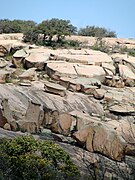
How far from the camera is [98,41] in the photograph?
34.8 metres

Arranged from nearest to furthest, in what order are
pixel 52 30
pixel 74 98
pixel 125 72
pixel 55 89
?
pixel 74 98, pixel 55 89, pixel 125 72, pixel 52 30

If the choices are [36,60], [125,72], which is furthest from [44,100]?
[125,72]

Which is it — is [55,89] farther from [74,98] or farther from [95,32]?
[95,32]

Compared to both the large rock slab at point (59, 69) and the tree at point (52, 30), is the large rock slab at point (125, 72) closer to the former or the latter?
the large rock slab at point (59, 69)

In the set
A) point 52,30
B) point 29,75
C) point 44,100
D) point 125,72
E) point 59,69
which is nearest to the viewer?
point 44,100

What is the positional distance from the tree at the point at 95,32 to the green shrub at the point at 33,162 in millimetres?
32159

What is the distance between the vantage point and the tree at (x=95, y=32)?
41.3 meters

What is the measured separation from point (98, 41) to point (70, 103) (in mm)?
16572

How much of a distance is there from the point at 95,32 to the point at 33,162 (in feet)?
113

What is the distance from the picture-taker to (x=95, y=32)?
4116 centimetres

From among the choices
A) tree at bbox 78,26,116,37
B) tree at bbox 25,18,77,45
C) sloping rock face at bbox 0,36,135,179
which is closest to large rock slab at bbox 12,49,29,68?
sloping rock face at bbox 0,36,135,179

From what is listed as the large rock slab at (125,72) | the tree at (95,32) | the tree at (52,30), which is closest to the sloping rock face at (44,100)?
the large rock slab at (125,72)

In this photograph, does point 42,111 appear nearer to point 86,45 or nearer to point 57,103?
point 57,103

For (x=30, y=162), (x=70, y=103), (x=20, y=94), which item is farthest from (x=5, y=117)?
(x=30, y=162)
